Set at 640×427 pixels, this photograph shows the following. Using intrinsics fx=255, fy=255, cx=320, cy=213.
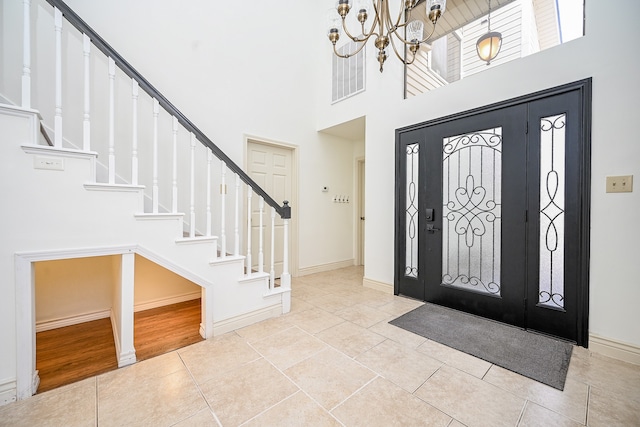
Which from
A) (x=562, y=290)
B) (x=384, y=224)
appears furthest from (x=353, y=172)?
(x=562, y=290)

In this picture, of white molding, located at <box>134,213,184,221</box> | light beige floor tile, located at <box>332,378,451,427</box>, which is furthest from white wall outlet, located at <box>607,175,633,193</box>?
white molding, located at <box>134,213,184,221</box>

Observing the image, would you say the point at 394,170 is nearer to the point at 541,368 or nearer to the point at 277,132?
the point at 277,132

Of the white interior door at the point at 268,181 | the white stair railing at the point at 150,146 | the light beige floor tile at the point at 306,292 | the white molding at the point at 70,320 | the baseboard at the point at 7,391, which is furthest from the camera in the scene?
the white interior door at the point at 268,181

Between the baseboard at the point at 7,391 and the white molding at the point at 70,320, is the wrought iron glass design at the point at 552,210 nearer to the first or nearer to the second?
the baseboard at the point at 7,391

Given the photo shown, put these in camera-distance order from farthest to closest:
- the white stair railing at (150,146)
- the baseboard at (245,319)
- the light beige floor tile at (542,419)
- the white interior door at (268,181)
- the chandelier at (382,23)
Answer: the white interior door at (268,181)
the baseboard at (245,319)
the white stair railing at (150,146)
the chandelier at (382,23)
the light beige floor tile at (542,419)

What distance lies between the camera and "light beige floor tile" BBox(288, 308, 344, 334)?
238 centimetres

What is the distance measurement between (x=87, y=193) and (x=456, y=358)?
2.83 meters

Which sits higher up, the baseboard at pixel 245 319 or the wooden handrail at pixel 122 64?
the wooden handrail at pixel 122 64

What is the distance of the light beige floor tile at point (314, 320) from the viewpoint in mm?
2375

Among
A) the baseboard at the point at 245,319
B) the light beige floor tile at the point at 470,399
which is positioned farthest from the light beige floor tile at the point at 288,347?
the light beige floor tile at the point at 470,399

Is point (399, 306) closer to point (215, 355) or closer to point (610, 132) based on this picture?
point (215, 355)

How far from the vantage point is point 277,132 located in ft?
12.8

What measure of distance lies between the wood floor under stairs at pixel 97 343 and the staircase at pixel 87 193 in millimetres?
139

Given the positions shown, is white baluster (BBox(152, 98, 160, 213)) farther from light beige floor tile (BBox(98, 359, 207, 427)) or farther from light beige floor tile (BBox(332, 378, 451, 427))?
light beige floor tile (BBox(332, 378, 451, 427))
